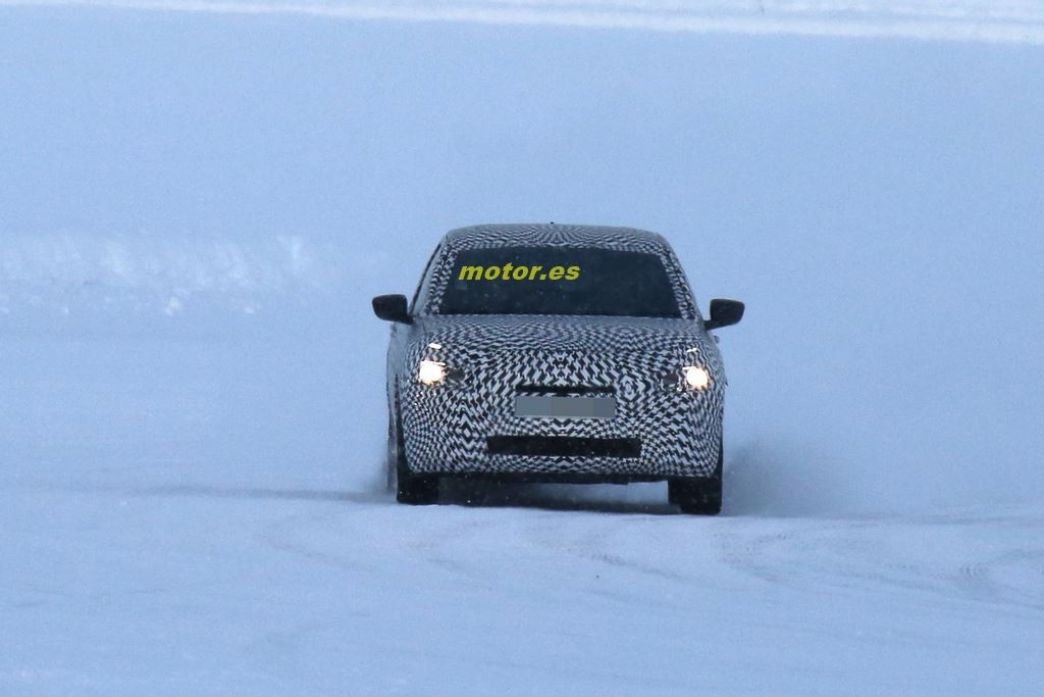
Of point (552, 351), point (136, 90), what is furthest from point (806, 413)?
point (136, 90)

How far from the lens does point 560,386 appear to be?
33.7 feet

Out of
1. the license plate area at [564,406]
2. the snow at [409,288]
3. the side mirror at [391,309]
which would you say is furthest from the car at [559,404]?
the snow at [409,288]

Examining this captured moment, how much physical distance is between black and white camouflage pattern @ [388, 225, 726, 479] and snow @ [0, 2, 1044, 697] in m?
0.46

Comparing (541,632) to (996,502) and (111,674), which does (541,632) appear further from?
(996,502)

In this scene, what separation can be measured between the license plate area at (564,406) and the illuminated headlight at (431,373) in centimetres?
35

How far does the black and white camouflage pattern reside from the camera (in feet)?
33.7

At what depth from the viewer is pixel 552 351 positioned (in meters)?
10.3

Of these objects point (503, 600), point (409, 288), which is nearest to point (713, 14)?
point (409, 288)

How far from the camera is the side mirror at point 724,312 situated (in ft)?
37.2

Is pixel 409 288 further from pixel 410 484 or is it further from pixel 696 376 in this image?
pixel 696 376

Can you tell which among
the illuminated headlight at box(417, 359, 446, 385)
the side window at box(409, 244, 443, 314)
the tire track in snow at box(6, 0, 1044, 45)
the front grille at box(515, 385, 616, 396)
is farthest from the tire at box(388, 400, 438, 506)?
the tire track in snow at box(6, 0, 1044, 45)

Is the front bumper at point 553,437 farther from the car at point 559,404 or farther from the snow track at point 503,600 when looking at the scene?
the snow track at point 503,600

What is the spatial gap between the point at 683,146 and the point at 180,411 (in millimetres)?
18678

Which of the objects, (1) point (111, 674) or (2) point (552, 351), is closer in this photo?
(1) point (111, 674)
